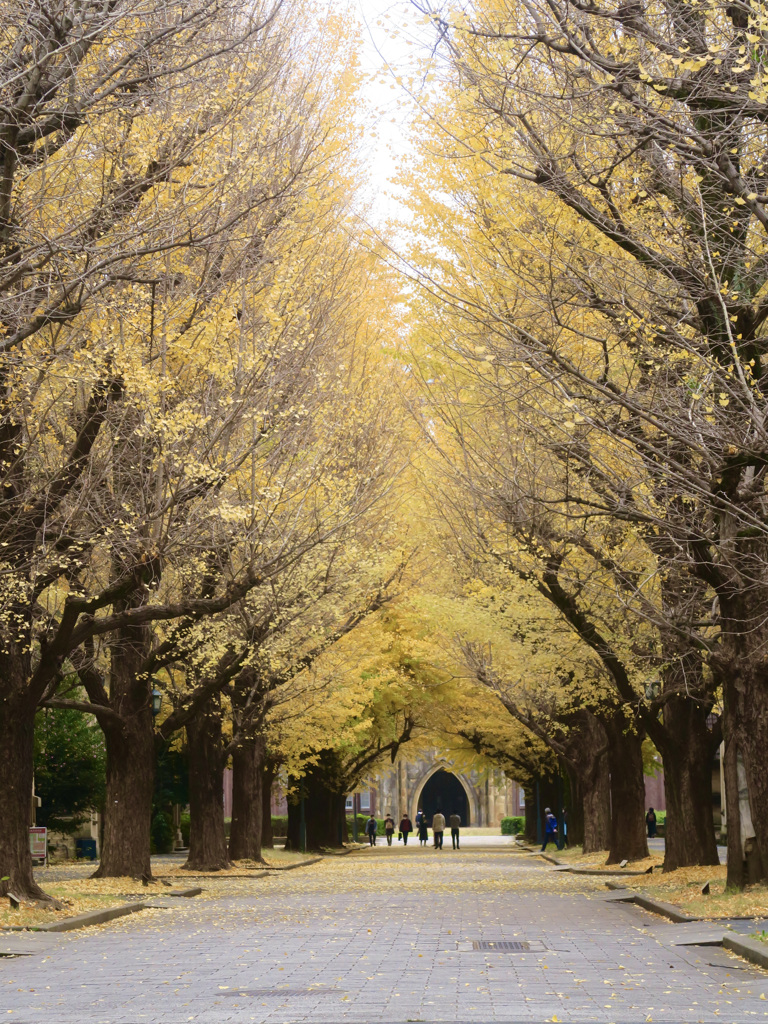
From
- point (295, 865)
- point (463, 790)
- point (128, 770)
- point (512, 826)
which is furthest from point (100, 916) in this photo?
point (463, 790)

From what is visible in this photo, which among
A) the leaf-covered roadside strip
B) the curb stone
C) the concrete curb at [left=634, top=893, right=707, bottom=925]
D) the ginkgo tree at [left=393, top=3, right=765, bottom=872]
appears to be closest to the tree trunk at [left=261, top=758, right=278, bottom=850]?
the curb stone

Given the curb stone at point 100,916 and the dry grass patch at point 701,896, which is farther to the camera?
the curb stone at point 100,916

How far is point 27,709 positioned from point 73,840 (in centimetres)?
2219

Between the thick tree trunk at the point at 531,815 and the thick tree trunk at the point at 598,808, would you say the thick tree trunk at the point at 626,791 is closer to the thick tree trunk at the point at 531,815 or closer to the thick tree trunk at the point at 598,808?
the thick tree trunk at the point at 598,808

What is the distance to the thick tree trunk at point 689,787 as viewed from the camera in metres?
20.9

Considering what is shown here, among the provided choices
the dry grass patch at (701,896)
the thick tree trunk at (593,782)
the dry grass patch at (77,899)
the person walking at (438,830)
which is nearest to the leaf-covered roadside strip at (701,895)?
the dry grass patch at (701,896)

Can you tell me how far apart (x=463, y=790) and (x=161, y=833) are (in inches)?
2184

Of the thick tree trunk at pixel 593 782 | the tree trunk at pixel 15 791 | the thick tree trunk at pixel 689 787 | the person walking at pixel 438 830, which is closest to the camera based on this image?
the tree trunk at pixel 15 791

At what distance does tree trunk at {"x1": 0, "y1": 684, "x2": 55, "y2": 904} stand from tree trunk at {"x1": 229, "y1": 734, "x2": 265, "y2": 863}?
14.5 metres

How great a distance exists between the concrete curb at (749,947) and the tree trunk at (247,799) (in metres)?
20.4

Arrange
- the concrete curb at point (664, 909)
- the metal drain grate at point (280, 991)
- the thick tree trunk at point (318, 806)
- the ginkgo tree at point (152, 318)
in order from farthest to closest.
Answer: the thick tree trunk at point (318, 806)
the concrete curb at point (664, 909)
the ginkgo tree at point (152, 318)
the metal drain grate at point (280, 991)

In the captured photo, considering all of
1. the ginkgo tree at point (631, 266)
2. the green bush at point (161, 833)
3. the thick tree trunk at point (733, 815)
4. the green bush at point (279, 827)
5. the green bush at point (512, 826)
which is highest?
the ginkgo tree at point (631, 266)

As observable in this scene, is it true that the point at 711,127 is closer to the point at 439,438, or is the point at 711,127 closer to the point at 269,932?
the point at 269,932

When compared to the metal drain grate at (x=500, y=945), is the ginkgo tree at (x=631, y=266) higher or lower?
higher
